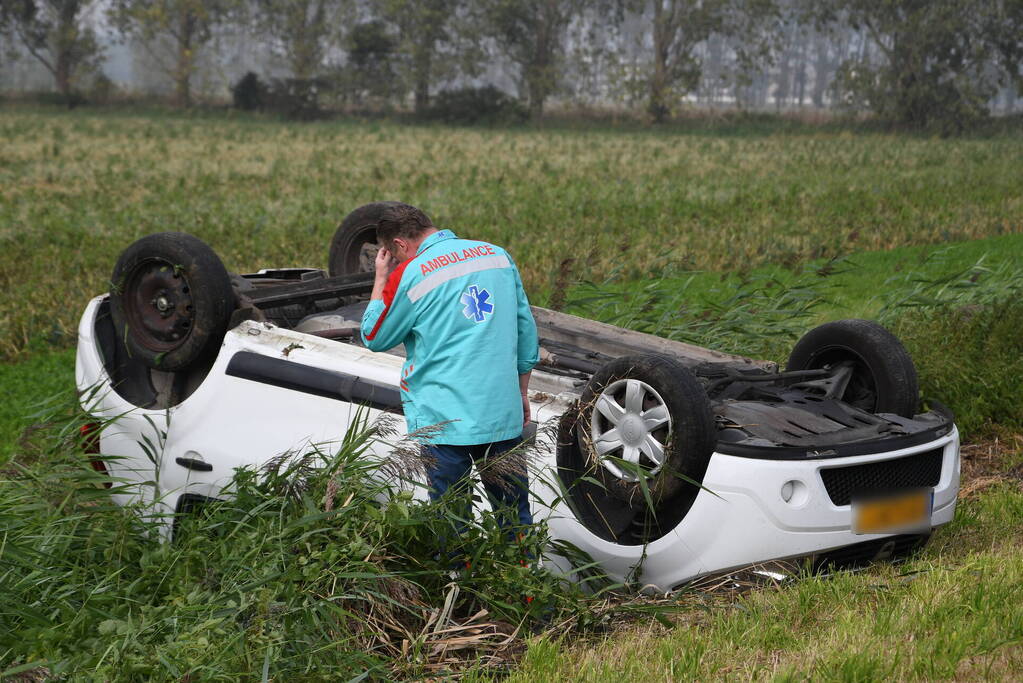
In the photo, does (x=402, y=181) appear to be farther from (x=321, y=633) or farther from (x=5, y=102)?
(x=5, y=102)

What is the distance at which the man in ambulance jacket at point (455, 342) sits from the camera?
4203 millimetres

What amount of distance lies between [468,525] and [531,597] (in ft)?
1.16

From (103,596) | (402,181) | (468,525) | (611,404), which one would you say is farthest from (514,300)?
(402,181)

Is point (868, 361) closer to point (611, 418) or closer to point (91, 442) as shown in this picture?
point (611, 418)

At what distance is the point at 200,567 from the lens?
13.6 ft

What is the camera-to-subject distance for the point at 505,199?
2153 centimetres

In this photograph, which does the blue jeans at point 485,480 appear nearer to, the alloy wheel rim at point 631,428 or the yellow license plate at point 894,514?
the alloy wheel rim at point 631,428

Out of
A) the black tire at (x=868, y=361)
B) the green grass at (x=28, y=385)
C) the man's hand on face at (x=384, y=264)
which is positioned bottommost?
the green grass at (x=28, y=385)

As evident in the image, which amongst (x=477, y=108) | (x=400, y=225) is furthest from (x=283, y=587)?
(x=477, y=108)

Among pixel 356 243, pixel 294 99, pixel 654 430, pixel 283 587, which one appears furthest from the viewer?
pixel 294 99

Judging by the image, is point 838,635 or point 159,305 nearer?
point 838,635

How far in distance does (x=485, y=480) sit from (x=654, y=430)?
2.41ft

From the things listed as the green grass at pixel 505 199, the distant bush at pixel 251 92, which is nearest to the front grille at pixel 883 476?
the green grass at pixel 505 199

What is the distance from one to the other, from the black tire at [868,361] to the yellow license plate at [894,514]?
2.14 ft
